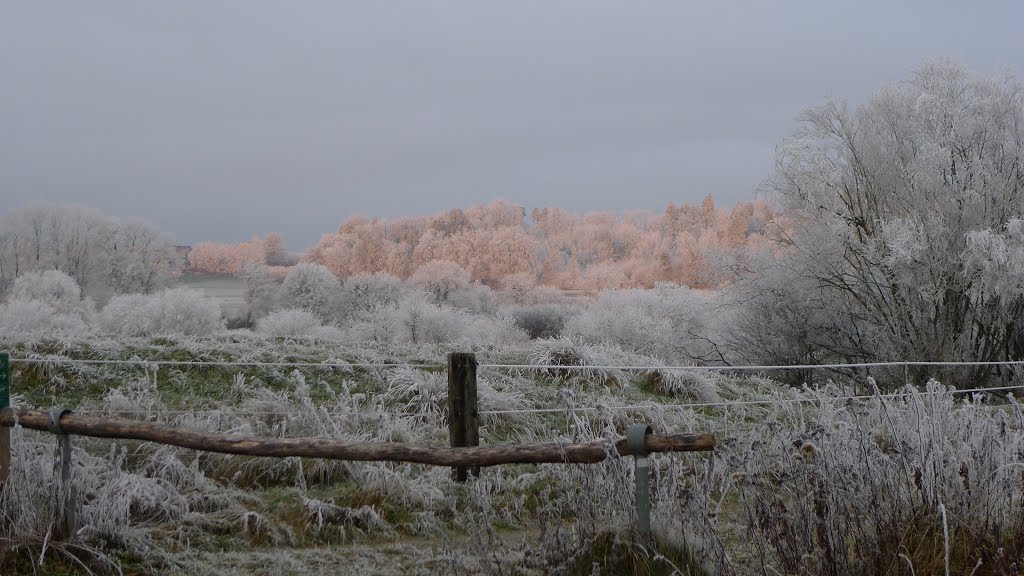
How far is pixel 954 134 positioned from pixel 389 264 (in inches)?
1253

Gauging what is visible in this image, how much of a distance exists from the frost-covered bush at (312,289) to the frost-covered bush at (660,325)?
1209 cm

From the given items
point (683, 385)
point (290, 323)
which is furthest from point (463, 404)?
point (290, 323)

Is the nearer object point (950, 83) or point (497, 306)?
point (950, 83)

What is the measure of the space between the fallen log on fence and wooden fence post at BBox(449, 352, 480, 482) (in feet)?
5.18

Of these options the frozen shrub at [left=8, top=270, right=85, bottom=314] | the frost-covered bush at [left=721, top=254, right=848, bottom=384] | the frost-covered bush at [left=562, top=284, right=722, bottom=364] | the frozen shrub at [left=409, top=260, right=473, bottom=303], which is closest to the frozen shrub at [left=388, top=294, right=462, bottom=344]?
the frost-covered bush at [left=562, top=284, right=722, bottom=364]

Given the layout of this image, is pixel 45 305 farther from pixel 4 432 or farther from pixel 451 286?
pixel 4 432

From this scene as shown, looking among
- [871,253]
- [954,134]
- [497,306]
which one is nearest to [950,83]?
[954,134]

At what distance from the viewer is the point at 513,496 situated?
5.22m

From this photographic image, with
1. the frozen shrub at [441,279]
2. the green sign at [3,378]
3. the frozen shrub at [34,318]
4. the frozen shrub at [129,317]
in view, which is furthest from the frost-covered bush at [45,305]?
the green sign at [3,378]

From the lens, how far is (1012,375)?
14094 mm

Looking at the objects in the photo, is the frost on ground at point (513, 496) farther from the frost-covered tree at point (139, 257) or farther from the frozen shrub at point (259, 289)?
the frozen shrub at point (259, 289)

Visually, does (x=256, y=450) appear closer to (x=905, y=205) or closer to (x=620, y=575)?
(x=620, y=575)

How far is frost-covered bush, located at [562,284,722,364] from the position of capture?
20406mm

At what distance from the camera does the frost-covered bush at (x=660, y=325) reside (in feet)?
66.9
